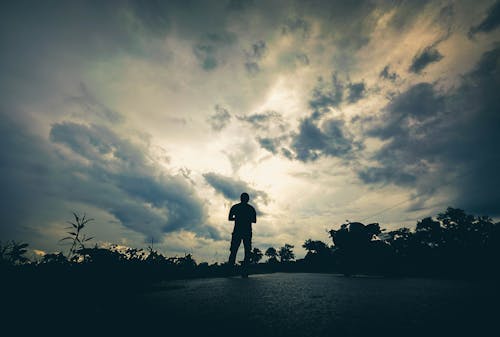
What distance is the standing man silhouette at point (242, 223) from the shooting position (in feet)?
23.1

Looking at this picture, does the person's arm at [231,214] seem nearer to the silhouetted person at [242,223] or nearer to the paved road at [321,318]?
the silhouetted person at [242,223]

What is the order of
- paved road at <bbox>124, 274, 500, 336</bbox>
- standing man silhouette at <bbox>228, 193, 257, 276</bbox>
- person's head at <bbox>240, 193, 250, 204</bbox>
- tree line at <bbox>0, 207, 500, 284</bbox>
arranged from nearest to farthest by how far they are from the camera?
paved road at <bbox>124, 274, 500, 336</bbox> → tree line at <bbox>0, 207, 500, 284</bbox> → standing man silhouette at <bbox>228, 193, 257, 276</bbox> → person's head at <bbox>240, 193, 250, 204</bbox>

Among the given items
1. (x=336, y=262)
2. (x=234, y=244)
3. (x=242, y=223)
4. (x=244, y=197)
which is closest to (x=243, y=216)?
(x=242, y=223)

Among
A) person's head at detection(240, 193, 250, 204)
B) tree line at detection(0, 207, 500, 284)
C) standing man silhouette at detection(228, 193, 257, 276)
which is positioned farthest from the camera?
person's head at detection(240, 193, 250, 204)

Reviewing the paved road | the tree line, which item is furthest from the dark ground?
the tree line

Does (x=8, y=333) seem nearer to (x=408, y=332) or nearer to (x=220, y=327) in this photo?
(x=220, y=327)

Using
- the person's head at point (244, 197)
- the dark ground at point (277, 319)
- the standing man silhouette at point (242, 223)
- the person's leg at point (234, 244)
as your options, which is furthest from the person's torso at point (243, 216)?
the dark ground at point (277, 319)

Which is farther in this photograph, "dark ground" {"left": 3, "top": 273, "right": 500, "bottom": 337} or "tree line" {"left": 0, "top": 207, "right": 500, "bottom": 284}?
"tree line" {"left": 0, "top": 207, "right": 500, "bottom": 284}

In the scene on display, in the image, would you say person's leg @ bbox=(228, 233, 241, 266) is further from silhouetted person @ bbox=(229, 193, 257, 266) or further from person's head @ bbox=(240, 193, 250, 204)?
person's head @ bbox=(240, 193, 250, 204)

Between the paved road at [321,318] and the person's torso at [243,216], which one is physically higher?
the person's torso at [243,216]

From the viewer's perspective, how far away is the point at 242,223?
712cm

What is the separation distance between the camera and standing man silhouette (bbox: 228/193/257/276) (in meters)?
7.04

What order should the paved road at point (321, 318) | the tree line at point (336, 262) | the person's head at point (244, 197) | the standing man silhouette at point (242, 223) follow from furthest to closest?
1. the person's head at point (244, 197)
2. the standing man silhouette at point (242, 223)
3. the tree line at point (336, 262)
4. the paved road at point (321, 318)

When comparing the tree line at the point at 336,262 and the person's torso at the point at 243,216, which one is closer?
the tree line at the point at 336,262
